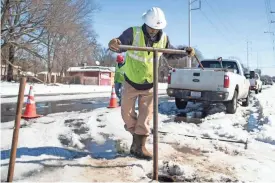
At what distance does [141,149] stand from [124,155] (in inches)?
10.3

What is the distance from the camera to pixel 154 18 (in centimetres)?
387

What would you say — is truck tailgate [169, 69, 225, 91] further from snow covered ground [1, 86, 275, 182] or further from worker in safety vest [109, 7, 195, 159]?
worker in safety vest [109, 7, 195, 159]

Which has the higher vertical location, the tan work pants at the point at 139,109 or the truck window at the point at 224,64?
the truck window at the point at 224,64

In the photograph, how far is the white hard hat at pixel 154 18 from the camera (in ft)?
12.7

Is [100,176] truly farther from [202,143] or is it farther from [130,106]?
[202,143]

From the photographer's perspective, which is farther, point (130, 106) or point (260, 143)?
point (260, 143)

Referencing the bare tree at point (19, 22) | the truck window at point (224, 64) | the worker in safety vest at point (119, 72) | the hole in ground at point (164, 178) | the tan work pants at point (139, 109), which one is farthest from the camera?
the bare tree at point (19, 22)

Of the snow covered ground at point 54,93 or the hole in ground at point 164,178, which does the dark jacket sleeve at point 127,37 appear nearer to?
the hole in ground at point 164,178

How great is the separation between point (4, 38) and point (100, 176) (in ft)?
92.7

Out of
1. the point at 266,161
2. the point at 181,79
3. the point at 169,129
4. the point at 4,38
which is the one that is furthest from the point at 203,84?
the point at 4,38

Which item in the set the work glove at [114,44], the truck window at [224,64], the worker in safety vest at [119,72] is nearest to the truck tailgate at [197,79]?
the worker in safety vest at [119,72]

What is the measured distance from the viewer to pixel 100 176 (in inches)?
129

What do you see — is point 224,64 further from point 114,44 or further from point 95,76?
point 95,76

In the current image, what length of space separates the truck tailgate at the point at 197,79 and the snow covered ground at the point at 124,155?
2.50 m
